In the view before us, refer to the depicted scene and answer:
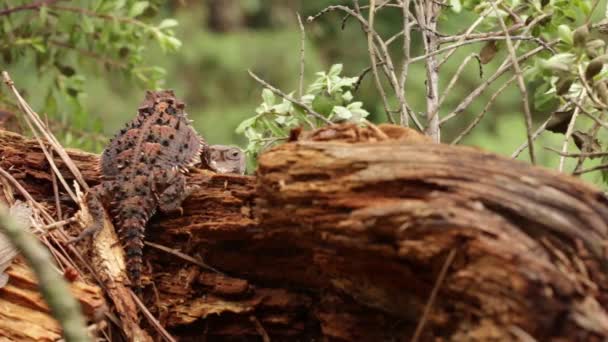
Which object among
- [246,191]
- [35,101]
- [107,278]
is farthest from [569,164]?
[35,101]

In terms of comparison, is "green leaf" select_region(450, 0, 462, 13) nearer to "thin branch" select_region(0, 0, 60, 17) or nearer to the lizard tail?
the lizard tail

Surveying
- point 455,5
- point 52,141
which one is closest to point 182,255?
point 52,141

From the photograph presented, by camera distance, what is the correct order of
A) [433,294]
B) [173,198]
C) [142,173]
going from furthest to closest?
[142,173], [173,198], [433,294]

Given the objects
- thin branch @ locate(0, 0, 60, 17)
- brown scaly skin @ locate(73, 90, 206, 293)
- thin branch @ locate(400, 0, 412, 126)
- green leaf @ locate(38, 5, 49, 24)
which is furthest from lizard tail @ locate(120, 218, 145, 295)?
thin branch @ locate(0, 0, 60, 17)

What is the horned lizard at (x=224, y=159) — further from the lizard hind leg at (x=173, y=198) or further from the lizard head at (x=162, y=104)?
the lizard hind leg at (x=173, y=198)

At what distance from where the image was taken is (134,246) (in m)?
3.39

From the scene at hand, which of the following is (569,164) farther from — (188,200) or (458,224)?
(458,224)

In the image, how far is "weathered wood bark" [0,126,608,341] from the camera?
2314mm

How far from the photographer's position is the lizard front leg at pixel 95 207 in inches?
135

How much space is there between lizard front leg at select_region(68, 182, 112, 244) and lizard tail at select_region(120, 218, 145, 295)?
0.34ft

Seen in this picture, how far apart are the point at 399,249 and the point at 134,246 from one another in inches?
51.2

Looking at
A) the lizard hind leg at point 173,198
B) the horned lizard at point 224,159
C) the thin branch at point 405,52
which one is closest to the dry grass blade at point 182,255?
the lizard hind leg at point 173,198

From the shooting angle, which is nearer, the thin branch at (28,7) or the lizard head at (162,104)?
the lizard head at (162,104)

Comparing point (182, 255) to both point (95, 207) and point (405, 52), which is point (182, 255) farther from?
point (405, 52)
